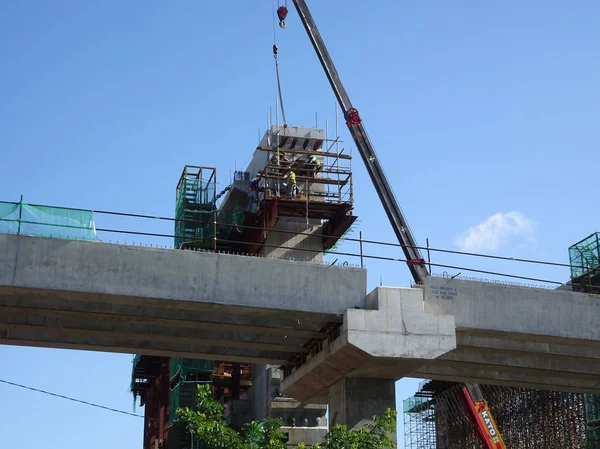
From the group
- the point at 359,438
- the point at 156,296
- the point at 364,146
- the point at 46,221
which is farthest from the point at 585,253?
the point at 46,221

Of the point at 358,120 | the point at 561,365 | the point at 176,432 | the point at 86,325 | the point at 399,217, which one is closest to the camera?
the point at 86,325

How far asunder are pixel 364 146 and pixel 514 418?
1800 cm

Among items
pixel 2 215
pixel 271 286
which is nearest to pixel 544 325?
pixel 271 286

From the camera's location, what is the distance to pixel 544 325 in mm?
26062

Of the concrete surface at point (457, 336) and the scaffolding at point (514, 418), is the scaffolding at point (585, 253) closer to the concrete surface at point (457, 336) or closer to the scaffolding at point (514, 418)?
the scaffolding at point (514, 418)

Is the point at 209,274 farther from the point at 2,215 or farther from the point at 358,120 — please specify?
the point at 358,120

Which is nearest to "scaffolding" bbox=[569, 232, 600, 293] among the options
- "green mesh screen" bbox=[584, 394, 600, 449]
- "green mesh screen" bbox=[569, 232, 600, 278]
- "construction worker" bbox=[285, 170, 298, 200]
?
"green mesh screen" bbox=[569, 232, 600, 278]

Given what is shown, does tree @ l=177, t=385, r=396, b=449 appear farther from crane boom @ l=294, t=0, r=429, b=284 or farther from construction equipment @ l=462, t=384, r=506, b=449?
crane boom @ l=294, t=0, r=429, b=284

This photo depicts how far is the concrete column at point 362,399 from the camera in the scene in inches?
1033

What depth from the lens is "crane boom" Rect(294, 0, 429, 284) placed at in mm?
45688

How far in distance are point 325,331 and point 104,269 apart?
6.51 meters

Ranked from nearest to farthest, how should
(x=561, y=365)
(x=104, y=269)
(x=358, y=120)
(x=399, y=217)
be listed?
(x=104, y=269) < (x=561, y=365) < (x=399, y=217) < (x=358, y=120)

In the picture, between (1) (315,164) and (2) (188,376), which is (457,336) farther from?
(2) (188,376)

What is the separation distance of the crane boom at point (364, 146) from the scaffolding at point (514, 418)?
7925 millimetres
